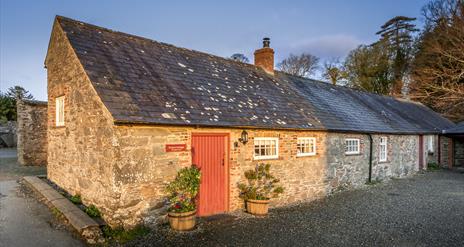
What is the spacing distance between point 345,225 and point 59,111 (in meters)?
9.85

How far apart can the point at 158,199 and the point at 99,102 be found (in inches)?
111

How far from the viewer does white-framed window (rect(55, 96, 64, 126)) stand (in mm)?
10328

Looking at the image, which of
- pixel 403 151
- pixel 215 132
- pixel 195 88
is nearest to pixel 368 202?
pixel 215 132

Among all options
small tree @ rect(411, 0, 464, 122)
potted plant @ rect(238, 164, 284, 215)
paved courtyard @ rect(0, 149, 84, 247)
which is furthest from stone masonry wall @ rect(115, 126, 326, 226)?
small tree @ rect(411, 0, 464, 122)

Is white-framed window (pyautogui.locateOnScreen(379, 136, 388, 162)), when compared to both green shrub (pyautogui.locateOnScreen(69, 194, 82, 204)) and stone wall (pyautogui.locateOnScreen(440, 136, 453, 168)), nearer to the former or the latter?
stone wall (pyautogui.locateOnScreen(440, 136, 453, 168))

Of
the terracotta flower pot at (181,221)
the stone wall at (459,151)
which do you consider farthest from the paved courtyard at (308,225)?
the stone wall at (459,151)

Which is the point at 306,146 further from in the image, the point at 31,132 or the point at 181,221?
the point at 31,132

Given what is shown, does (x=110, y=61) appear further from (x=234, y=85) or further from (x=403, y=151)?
(x=403, y=151)

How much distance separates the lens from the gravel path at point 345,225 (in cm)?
693

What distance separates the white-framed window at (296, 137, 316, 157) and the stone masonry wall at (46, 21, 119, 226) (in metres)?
6.73

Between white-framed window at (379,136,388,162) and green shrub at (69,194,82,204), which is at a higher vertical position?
white-framed window at (379,136,388,162)

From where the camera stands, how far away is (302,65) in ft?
132

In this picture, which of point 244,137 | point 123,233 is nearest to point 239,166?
point 244,137

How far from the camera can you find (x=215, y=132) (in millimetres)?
8914
